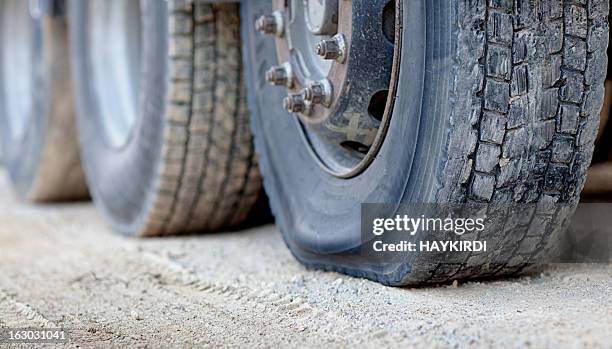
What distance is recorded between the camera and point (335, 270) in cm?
195

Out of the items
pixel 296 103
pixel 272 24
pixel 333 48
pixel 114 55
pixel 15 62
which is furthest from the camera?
pixel 15 62

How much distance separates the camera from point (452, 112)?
1478mm

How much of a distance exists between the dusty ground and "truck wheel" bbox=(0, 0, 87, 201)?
3.61 ft

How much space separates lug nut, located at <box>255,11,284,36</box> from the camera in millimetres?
2057

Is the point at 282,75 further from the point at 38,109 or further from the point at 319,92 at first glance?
the point at 38,109

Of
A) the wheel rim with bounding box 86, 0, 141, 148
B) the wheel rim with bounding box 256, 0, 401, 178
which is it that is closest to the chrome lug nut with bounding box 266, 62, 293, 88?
the wheel rim with bounding box 256, 0, 401, 178

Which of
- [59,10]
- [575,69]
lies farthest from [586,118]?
[59,10]

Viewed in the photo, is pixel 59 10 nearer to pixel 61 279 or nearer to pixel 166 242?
pixel 166 242

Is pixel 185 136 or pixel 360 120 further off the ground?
pixel 360 120

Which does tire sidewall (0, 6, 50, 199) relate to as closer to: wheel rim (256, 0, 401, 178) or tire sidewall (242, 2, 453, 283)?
tire sidewall (242, 2, 453, 283)

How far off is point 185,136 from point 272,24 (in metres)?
0.52

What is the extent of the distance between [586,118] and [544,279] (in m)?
0.36

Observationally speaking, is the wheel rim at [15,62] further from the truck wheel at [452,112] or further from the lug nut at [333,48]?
the lug nut at [333,48]

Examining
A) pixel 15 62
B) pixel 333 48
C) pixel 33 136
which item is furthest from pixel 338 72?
pixel 15 62
